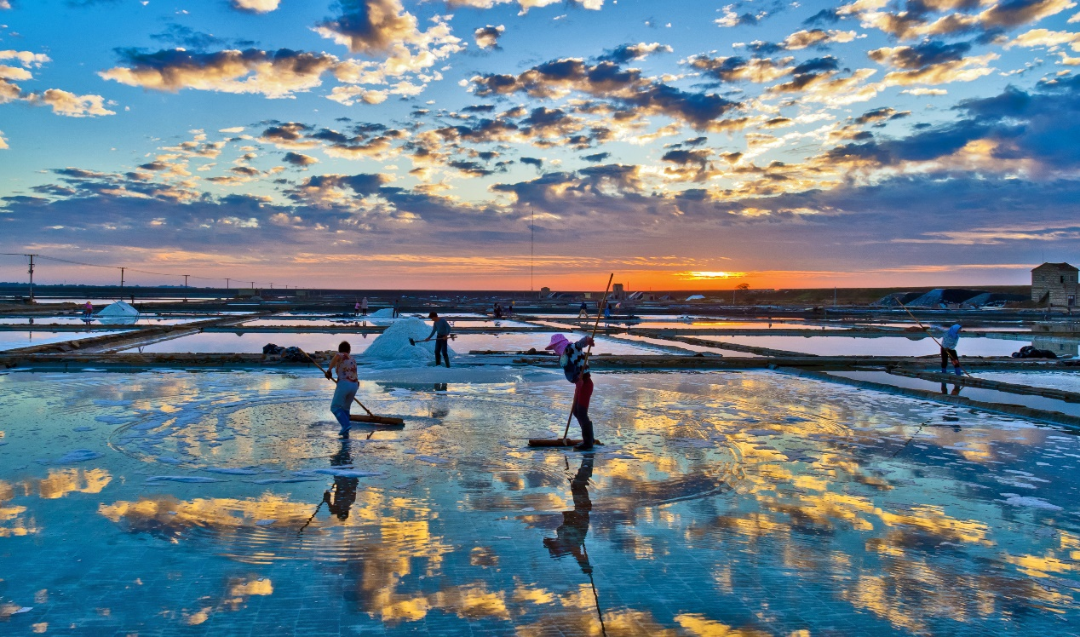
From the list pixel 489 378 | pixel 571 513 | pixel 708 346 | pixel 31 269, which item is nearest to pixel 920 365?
pixel 708 346

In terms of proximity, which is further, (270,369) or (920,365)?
(920,365)

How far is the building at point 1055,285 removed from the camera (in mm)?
72750

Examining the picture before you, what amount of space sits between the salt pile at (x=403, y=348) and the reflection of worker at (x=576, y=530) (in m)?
12.9

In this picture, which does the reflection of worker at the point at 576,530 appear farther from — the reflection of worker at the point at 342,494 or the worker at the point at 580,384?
the reflection of worker at the point at 342,494

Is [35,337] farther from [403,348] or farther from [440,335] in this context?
[440,335]

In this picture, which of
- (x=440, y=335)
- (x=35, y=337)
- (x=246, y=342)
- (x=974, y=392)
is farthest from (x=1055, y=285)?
(x=35, y=337)

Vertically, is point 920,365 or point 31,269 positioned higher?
point 31,269

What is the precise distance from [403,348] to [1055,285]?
7969 cm

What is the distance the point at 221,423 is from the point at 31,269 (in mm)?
81124

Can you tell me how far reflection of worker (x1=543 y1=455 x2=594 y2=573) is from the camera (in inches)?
224

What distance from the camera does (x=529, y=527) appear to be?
6383 mm

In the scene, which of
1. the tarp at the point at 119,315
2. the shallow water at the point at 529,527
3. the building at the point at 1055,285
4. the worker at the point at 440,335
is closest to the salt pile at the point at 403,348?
the worker at the point at 440,335

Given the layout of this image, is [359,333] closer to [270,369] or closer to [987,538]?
[270,369]

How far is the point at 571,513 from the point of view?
22.3 ft
